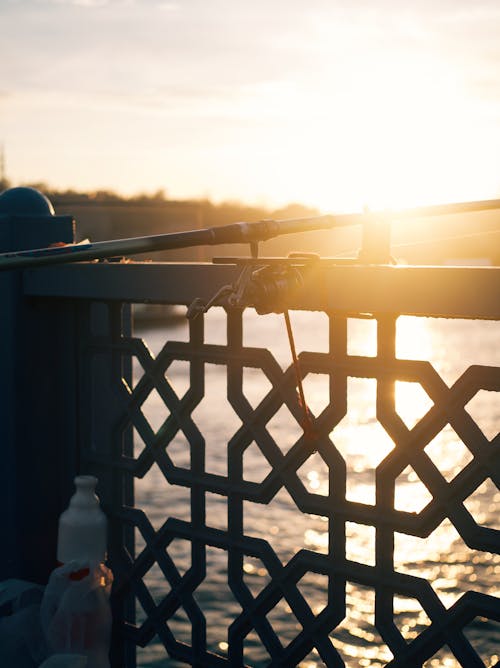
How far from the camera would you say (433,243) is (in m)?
2.59

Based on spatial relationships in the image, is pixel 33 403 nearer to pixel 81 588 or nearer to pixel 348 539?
pixel 81 588

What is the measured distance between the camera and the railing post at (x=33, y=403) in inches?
140

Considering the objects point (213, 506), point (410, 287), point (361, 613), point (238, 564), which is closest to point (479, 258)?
point (410, 287)

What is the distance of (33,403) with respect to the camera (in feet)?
11.7

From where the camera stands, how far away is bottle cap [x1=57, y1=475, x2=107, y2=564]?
3.24m

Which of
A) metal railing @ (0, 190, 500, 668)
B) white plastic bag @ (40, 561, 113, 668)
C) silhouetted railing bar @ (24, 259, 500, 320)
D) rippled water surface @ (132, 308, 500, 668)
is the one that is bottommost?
rippled water surface @ (132, 308, 500, 668)

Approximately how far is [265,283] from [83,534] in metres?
1.39

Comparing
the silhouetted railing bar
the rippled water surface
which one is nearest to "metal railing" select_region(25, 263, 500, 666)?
the silhouetted railing bar

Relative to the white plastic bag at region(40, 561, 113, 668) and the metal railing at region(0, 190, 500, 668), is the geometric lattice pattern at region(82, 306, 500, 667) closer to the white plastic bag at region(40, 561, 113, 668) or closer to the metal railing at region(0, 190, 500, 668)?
the metal railing at region(0, 190, 500, 668)

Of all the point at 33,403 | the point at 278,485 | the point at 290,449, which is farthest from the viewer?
the point at 33,403

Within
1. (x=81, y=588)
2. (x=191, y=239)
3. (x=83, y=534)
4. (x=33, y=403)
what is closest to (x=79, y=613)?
(x=81, y=588)

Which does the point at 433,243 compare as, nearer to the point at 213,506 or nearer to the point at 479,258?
the point at 479,258

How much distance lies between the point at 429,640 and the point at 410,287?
37.3 inches

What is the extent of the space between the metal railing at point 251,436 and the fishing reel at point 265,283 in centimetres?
3
